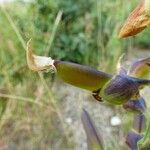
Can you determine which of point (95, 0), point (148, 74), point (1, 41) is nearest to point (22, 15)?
point (1, 41)

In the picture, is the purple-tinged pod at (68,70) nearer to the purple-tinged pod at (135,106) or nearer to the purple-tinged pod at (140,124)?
the purple-tinged pod at (135,106)

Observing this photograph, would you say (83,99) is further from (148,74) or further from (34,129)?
(148,74)

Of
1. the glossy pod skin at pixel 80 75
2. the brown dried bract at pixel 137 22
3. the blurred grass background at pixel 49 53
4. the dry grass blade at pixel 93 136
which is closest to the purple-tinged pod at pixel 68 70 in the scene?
the glossy pod skin at pixel 80 75

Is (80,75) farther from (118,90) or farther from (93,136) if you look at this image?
(93,136)

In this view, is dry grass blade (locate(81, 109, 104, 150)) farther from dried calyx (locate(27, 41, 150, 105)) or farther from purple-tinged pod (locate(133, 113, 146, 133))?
dried calyx (locate(27, 41, 150, 105))

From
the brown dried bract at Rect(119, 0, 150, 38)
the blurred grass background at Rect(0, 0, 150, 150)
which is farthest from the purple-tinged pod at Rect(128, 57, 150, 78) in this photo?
the blurred grass background at Rect(0, 0, 150, 150)

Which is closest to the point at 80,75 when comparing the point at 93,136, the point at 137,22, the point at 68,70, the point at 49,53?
the point at 68,70
